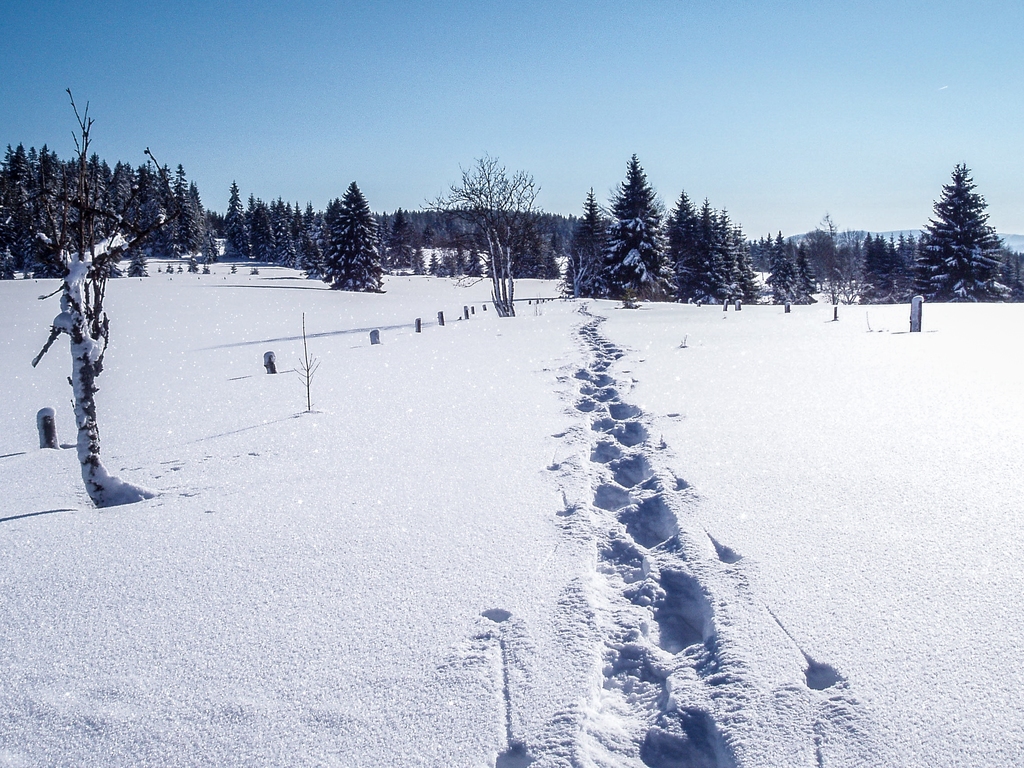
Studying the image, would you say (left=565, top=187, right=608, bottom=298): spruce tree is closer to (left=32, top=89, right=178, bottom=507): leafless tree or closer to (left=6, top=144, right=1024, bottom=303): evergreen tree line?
(left=6, top=144, right=1024, bottom=303): evergreen tree line

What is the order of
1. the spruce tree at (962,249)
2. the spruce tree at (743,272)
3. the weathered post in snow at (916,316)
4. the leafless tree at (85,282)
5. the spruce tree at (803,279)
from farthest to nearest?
the spruce tree at (803,279), the spruce tree at (743,272), the spruce tree at (962,249), the weathered post in snow at (916,316), the leafless tree at (85,282)

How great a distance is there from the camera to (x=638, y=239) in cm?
3788

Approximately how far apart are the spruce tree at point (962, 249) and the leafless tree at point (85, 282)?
41.1 metres

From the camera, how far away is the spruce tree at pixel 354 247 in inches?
1818

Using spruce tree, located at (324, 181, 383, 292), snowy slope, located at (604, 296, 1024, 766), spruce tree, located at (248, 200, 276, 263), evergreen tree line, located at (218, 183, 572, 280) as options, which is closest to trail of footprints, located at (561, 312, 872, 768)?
snowy slope, located at (604, 296, 1024, 766)

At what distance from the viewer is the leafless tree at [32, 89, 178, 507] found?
4309mm

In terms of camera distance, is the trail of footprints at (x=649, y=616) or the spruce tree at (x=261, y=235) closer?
the trail of footprints at (x=649, y=616)

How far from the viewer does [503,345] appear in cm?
1567

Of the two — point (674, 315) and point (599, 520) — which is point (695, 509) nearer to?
point (599, 520)

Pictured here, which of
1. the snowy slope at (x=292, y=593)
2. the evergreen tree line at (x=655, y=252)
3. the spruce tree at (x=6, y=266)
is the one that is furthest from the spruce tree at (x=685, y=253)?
the spruce tree at (x=6, y=266)

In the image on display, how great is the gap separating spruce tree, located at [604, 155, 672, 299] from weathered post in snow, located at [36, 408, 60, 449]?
33727 millimetres

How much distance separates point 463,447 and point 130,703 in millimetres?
3979

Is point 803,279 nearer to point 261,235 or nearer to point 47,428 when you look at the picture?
point 47,428

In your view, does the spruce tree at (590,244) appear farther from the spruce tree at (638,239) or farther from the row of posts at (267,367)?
the row of posts at (267,367)
